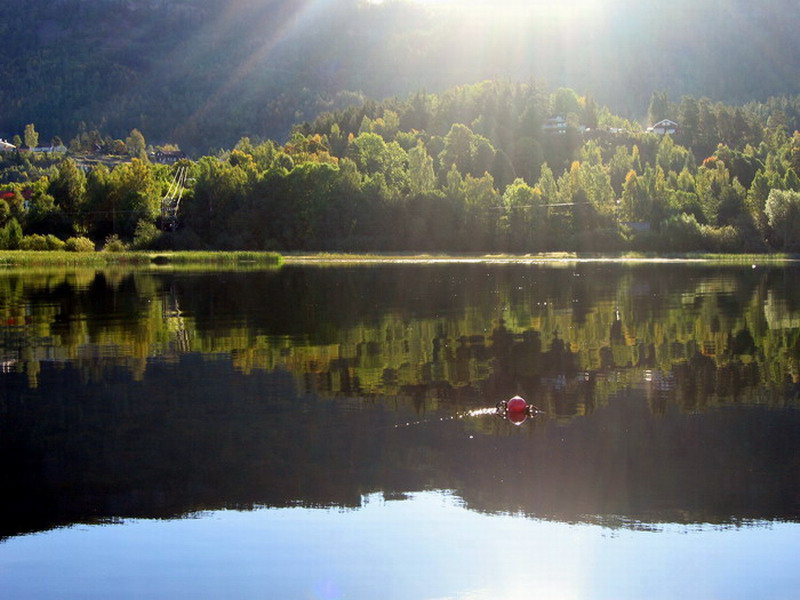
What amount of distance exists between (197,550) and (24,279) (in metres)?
77.8

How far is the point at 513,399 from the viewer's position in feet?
78.8

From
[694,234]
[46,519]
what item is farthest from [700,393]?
[694,234]

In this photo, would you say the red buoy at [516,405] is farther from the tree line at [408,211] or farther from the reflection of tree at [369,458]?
the tree line at [408,211]

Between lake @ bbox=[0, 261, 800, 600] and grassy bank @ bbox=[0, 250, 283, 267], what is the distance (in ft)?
279

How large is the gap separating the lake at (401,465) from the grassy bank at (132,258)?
279 ft

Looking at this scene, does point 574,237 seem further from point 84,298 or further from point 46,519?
point 46,519

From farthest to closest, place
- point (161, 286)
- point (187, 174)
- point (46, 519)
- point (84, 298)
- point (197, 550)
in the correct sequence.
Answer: point (187, 174) < point (161, 286) < point (84, 298) < point (46, 519) < point (197, 550)

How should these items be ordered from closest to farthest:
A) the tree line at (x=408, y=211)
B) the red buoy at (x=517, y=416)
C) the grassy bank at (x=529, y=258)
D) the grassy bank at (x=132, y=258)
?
the red buoy at (x=517, y=416), the grassy bank at (x=132, y=258), the grassy bank at (x=529, y=258), the tree line at (x=408, y=211)

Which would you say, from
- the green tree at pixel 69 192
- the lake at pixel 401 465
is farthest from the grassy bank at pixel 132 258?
Answer: the lake at pixel 401 465

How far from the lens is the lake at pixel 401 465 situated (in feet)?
49.7

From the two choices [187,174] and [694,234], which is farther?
[187,174]

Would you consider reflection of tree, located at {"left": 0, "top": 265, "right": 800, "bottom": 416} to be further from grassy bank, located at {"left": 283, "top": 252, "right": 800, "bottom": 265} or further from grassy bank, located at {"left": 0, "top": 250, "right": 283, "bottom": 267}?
grassy bank, located at {"left": 283, "top": 252, "right": 800, "bottom": 265}

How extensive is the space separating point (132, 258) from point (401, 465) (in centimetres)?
12019

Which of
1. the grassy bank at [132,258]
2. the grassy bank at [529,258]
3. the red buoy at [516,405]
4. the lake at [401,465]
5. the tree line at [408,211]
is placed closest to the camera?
the lake at [401,465]
